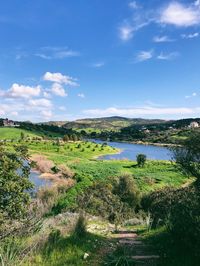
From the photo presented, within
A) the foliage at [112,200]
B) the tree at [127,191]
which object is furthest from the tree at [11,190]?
the tree at [127,191]

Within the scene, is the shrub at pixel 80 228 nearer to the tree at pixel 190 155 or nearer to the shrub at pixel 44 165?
the tree at pixel 190 155

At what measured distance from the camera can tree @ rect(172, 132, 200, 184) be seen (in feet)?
66.2

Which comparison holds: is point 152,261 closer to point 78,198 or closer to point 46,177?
point 78,198

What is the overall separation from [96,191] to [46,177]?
118 feet

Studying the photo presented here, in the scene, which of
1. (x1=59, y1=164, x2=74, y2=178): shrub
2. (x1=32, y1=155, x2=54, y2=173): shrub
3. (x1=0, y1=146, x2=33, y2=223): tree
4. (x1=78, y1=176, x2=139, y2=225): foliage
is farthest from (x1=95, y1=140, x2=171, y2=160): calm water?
(x1=0, y1=146, x2=33, y2=223): tree

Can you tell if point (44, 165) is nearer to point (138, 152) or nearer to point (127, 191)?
point (127, 191)

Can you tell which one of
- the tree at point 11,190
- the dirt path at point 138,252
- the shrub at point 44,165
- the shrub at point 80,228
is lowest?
the shrub at point 44,165

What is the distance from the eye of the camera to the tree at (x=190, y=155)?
795 inches

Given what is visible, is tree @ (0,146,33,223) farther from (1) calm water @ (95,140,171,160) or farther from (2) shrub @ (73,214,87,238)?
(1) calm water @ (95,140,171,160)

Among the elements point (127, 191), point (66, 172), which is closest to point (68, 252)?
point (127, 191)

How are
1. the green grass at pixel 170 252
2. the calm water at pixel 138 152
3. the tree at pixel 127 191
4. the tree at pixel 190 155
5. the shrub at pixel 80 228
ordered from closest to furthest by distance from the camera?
the green grass at pixel 170 252 → the shrub at pixel 80 228 → the tree at pixel 190 155 → the tree at pixel 127 191 → the calm water at pixel 138 152

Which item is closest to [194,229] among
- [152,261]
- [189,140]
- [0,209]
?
[152,261]

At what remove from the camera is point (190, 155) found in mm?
20922

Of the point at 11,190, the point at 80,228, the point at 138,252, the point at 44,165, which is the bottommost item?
the point at 44,165
